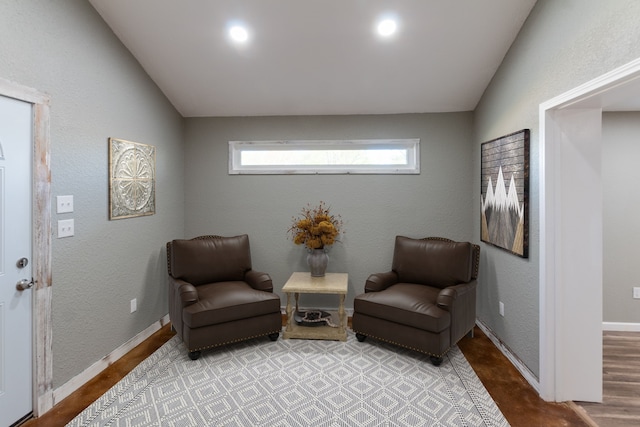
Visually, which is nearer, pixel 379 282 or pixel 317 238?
pixel 379 282

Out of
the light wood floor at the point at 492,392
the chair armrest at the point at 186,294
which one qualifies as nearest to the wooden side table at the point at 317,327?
the chair armrest at the point at 186,294

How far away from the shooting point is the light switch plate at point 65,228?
2227 mm

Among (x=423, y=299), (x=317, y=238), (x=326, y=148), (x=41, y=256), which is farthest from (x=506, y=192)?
(x=41, y=256)

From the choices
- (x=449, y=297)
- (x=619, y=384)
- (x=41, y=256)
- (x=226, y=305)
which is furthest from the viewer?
(x=226, y=305)

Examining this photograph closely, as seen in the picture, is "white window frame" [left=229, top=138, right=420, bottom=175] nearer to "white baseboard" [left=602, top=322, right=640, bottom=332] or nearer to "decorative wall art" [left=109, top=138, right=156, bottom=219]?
"decorative wall art" [left=109, top=138, right=156, bottom=219]

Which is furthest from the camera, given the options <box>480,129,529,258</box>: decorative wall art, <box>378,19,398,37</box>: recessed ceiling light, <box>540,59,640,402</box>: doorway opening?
<box>378,19,398,37</box>: recessed ceiling light

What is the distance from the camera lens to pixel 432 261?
3.29 m

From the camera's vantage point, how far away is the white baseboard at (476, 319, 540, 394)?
91.8 inches

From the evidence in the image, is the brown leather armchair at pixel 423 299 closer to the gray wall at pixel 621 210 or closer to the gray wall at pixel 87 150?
the gray wall at pixel 621 210

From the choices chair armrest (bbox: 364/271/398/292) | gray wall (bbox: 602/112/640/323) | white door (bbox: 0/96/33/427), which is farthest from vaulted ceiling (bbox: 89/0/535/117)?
chair armrest (bbox: 364/271/398/292)

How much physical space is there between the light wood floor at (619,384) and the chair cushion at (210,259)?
10.0 ft

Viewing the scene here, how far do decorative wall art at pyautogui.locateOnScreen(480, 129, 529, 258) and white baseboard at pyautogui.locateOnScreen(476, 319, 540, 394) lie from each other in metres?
0.86

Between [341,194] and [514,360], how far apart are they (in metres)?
2.28

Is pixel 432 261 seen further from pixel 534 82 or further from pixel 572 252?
pixel 534 82
